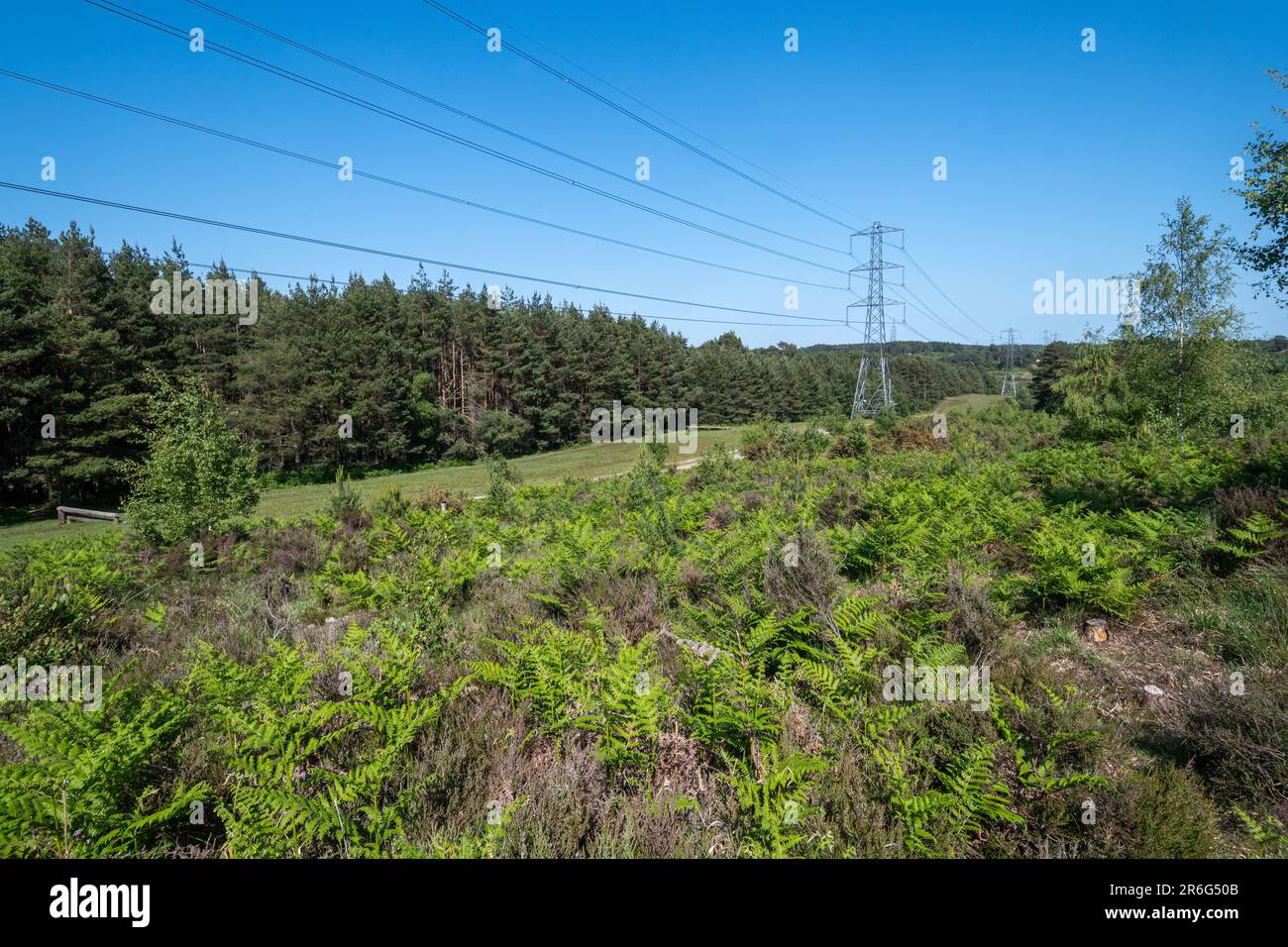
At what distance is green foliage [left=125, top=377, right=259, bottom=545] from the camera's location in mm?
9945

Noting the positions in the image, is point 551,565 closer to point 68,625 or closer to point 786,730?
point 786,730

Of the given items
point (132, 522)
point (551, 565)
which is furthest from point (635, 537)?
point (132, 522)

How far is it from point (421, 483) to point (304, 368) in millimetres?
16314

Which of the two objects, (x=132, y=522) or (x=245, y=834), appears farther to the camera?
(x=132, y=522)

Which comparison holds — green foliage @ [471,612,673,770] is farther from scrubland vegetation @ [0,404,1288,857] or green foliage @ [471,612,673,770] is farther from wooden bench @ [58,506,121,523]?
wooden bench @ [58,506,121,523]

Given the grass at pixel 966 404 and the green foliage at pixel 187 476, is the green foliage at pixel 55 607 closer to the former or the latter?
the green foliage at pixel 187 476

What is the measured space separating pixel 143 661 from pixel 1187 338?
93.5ft

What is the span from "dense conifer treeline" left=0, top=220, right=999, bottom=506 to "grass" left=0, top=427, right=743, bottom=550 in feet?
10.8

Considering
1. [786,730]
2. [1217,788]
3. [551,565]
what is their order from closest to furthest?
[1217,788]
[786,730]
[551,565]

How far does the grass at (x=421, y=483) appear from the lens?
21.8m

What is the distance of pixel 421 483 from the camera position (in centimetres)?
3091

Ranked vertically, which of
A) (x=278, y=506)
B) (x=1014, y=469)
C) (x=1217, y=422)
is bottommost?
(x=278, y=506)

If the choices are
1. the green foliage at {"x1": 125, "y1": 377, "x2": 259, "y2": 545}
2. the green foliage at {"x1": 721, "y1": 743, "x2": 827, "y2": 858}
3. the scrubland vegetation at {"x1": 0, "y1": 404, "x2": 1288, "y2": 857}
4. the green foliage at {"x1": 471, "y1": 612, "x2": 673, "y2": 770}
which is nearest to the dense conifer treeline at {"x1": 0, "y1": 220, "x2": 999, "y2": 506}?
the green foliage at {"x1": 125, "y1": 377, "x2": 259, "y2": 545}

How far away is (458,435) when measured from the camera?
4772 centimetres
